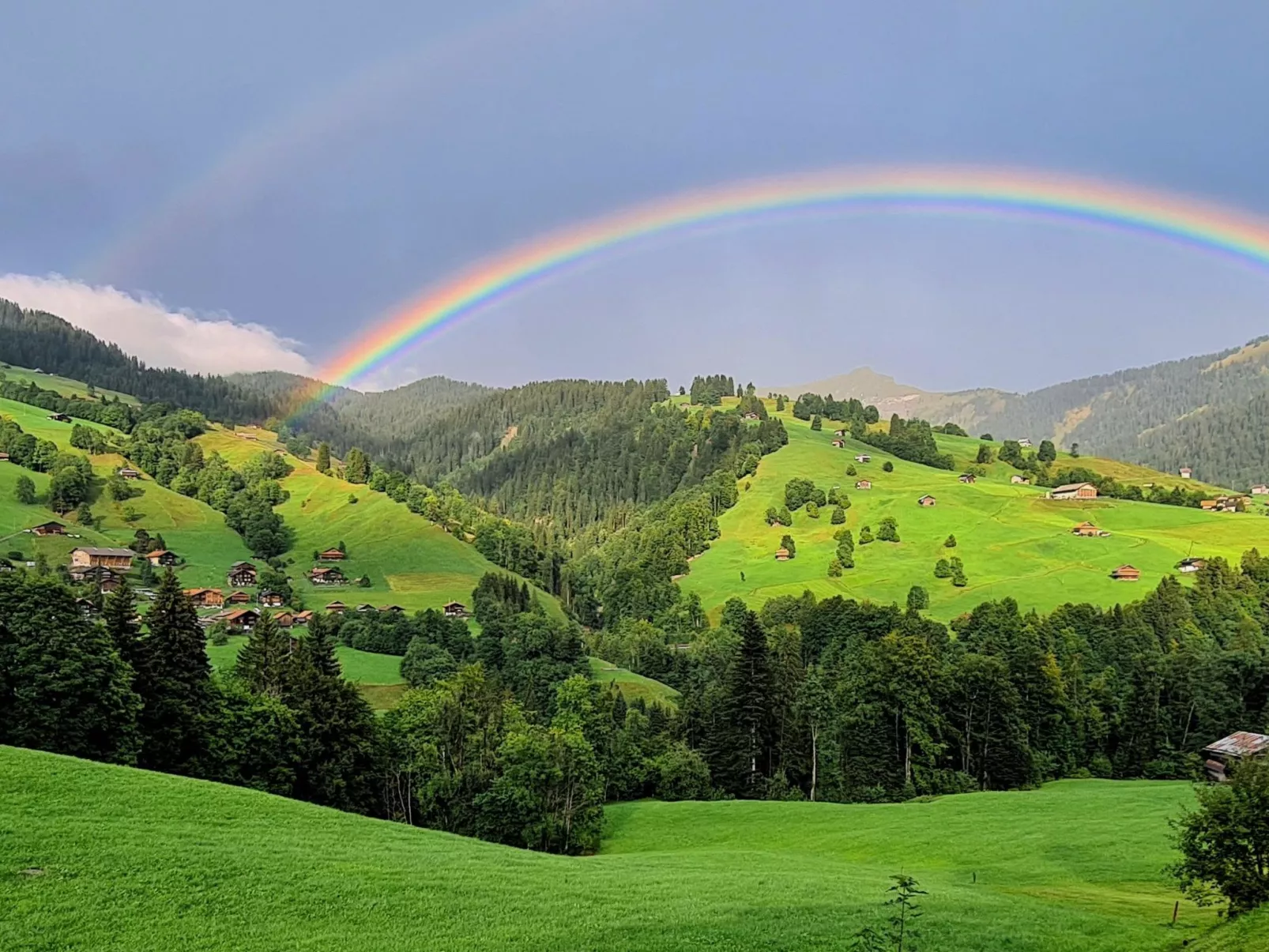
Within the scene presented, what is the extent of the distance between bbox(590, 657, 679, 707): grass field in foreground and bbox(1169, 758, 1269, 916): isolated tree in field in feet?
282

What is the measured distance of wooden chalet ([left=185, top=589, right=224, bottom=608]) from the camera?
13688 centimetres

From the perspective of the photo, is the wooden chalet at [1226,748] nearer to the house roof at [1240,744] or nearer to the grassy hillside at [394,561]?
the house roof at [1240,744]

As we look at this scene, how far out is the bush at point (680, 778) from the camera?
6862cm

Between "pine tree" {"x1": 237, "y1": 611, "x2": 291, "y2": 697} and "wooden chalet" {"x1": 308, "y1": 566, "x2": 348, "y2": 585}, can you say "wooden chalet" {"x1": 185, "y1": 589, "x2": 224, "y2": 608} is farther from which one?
"pine tree" {"x1": 237, "y1": 611, "x2": 291, "y2": 697}

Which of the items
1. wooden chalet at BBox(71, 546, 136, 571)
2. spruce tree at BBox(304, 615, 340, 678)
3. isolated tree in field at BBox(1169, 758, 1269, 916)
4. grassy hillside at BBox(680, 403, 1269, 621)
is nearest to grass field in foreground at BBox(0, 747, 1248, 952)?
isolated tree in field at BBox(1169, 758, 1269, 916)

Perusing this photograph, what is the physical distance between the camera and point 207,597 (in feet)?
456

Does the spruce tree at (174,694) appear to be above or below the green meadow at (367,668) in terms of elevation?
above

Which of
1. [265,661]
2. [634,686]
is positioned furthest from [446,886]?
[634,686]

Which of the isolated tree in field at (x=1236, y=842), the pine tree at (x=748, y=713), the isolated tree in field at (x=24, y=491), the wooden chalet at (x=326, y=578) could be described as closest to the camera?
the isolated tree in field at (x=1236, y=842)

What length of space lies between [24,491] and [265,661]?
5684 inches

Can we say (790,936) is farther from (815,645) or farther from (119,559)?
(119,559)

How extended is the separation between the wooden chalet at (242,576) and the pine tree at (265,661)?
10549 cm

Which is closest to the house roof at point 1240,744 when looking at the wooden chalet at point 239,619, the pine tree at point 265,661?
the pine tree at point 265,661

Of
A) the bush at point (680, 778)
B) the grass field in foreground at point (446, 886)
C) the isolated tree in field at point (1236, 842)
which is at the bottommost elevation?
the bush at point (680, 778)
